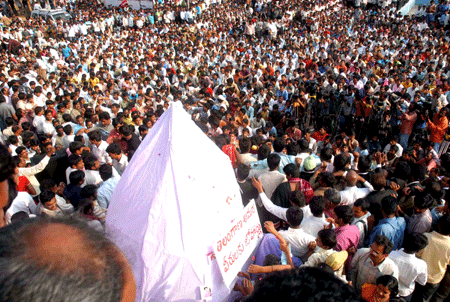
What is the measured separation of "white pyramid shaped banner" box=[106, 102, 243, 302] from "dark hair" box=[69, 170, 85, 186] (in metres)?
1.67

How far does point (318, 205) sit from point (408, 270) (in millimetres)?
1021

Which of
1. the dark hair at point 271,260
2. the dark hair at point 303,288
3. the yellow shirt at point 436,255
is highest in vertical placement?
the dark hair at point 303,288

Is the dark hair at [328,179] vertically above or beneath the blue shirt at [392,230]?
above

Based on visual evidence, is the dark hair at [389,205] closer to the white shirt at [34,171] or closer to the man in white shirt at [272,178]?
the man in white shirt at [272,178]

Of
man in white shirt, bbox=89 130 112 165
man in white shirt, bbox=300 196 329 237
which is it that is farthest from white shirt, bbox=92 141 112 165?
man in white shirt, bbox=300 196 329 237

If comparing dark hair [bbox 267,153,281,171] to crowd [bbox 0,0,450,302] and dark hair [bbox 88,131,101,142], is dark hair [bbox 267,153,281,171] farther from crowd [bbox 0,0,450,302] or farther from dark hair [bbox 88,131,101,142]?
dark hair [bbox 88,131,101,142]

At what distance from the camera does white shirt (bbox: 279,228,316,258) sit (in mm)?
3285

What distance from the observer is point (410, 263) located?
305 centimetres

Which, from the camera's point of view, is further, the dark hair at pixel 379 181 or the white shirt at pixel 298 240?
the dark hair at pixel 379 181

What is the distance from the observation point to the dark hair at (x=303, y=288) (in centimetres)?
76

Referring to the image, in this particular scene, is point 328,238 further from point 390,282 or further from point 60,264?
point 60,264

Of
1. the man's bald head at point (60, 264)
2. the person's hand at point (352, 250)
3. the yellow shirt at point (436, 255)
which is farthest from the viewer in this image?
Result: the person's hand at point (352, 250)

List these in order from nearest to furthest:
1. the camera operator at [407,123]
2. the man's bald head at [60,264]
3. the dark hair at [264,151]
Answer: the man's bald head at [60,264] < the dark hair at [264,151] < the camera operator at [407,123]

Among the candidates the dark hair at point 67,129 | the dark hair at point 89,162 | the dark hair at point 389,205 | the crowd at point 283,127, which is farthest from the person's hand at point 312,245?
the dark hair at point 67,129
